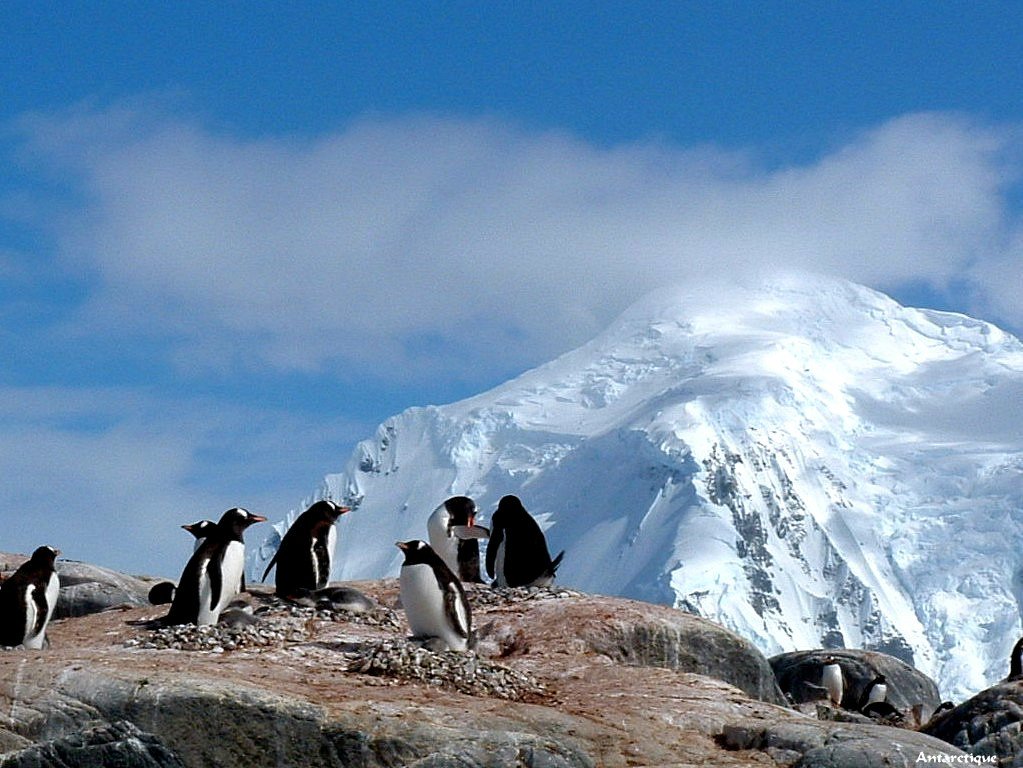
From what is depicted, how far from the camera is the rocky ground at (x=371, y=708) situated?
12.7 metres

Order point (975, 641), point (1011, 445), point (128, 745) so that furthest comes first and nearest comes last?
point (1011, 445) < point (975, 641) < point (128, 745)

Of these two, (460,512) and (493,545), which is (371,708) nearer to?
(460,512)

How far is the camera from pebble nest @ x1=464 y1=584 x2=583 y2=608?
18.6 m

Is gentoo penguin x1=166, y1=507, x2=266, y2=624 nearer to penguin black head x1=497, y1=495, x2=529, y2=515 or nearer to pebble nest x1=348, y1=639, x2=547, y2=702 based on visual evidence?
pebble nest x1=348, y1=639, x2=547, y2=702

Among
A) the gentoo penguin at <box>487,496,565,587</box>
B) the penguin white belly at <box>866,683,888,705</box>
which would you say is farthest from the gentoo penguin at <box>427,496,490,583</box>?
the penguin white belly at <box>866,683,888,705</box>

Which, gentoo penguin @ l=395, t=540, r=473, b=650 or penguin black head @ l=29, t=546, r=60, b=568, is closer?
gentoo penguin @ l=395, t=540, r=473, b=650

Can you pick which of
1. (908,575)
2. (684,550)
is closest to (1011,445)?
(908,575)

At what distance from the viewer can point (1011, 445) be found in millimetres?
179125

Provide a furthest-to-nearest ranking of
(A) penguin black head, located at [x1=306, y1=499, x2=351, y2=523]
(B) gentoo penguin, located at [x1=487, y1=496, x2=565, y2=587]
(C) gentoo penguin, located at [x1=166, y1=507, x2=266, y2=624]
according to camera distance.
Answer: (B) gentoo penguin, located at [x1=487, y1=496, x2=565, y2=587], (A) penguin black head, located at [x1=306, y1=499, x2=351, y2=523], (C) gentoo penguin, located at [x1=166, y1=507, x2=266, y2=624]

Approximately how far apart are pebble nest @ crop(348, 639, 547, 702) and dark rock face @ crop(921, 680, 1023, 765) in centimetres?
570

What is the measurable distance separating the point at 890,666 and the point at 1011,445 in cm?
15590

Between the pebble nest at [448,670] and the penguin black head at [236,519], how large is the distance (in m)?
3.53

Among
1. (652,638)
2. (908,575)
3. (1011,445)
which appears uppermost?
(1011,445)

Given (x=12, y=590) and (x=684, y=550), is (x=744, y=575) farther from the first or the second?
(x=12, y=590)
